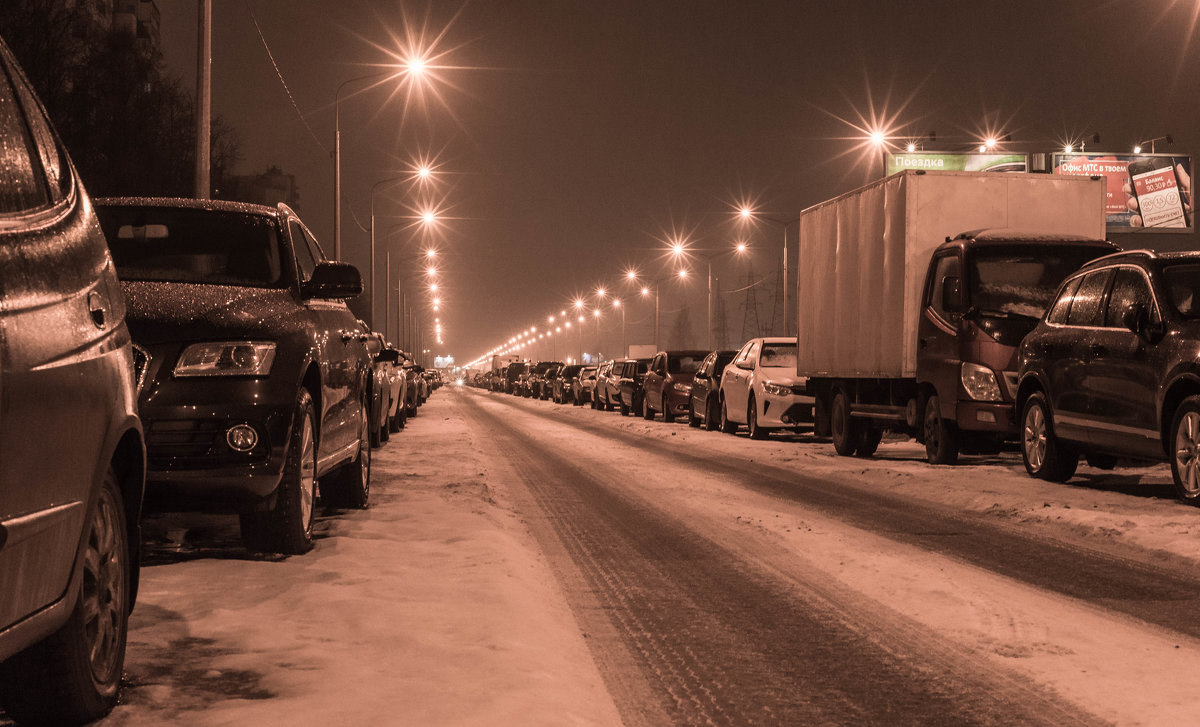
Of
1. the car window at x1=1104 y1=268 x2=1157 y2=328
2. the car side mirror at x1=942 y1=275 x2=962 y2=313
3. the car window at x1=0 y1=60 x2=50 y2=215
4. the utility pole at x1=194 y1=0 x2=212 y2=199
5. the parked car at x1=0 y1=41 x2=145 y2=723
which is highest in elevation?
the utility pole at x1=194 y1=0 x2=212 y2=199

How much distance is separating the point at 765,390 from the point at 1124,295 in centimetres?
1146

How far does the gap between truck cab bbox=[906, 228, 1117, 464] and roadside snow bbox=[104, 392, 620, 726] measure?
7418mm

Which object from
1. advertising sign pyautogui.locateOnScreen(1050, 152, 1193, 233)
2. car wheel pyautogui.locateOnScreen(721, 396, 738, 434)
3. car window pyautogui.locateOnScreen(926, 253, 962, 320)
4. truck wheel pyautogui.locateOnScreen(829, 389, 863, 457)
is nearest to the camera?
car window pyautogui.locateOnScreen(926, 253, 962, 320)

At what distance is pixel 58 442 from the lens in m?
3.52

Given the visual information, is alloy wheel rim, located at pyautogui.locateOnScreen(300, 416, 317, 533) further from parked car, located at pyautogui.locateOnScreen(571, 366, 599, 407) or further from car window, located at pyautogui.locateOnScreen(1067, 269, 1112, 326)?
parked car, located at pyautogui.locateOnScreen(571, 366, 599, 407)

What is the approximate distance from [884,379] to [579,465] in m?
4.14

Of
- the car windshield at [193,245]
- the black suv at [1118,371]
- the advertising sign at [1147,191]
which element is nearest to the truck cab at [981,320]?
the black suv at [1118,371]

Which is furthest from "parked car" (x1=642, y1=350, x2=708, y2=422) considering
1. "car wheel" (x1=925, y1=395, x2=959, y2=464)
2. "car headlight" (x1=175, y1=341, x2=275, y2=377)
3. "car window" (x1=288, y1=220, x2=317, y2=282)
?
"car headlight" (x1=175, y1=341, x2=275, y2=377)

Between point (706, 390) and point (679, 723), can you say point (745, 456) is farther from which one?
point (679, 723)

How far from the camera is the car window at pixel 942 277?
15.6 m

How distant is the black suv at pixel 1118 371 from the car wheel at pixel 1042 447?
0.01 meters

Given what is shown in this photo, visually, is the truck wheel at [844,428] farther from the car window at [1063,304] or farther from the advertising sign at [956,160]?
the advertising sign at [956,160]

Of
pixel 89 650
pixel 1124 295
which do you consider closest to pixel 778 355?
pixel 1124 295

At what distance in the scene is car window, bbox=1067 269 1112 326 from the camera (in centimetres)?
1262
